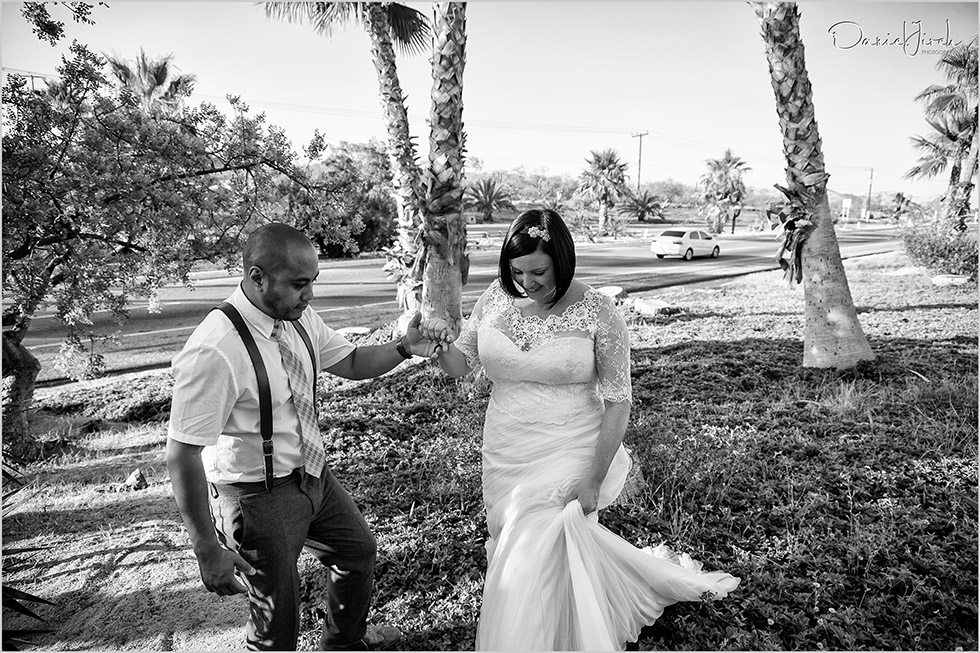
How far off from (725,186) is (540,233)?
64.7 m

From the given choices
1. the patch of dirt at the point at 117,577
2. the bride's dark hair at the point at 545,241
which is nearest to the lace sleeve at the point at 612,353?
the bride's dark hair at the point at 545,241

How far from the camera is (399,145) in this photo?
30.0 ft

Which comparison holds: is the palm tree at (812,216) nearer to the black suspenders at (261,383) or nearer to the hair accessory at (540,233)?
the hair accessory at (540,233)

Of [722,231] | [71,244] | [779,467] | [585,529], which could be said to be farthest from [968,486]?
[722,231]

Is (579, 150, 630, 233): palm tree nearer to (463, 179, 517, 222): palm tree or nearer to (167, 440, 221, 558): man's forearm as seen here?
(463, 179, 517, 222): palm tree

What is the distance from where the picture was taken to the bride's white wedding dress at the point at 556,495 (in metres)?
2.76

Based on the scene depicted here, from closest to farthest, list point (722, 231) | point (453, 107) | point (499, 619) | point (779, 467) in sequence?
point (499, 619)
point (779, 467)
point (453, 107)
point (722, 231)

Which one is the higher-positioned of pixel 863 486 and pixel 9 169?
pixel 9 169

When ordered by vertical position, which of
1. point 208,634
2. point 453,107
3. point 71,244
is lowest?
point 208,634

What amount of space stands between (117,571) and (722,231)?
60756mm

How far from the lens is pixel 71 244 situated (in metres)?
4.62

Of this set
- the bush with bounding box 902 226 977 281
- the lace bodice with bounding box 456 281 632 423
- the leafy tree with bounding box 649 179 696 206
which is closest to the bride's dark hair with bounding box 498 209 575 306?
the lace bodice with bounding box 456 281 632 423

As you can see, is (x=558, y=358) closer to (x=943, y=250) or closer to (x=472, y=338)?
(x=472, y=338)

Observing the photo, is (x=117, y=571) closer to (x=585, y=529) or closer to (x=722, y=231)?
(x=585, y=529)
